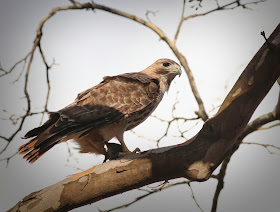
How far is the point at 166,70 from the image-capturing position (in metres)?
4.02

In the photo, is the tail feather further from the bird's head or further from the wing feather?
the bird's head

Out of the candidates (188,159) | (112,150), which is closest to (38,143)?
(112,150)

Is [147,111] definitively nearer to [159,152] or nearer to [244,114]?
[159,152]

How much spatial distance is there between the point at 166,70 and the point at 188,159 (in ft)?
6.37

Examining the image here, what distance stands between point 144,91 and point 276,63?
4.88 feet

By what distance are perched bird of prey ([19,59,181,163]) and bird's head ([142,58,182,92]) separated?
36 cm

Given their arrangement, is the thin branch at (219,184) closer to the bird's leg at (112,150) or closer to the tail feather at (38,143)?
the bird's leg at (112,150)

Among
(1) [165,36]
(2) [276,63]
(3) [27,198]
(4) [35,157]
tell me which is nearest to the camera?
(2) [276,63]

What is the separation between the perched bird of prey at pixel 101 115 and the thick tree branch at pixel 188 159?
48cm

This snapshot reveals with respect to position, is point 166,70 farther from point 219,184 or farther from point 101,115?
point 219,184

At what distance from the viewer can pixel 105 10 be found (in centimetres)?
450

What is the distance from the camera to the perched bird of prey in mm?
2840

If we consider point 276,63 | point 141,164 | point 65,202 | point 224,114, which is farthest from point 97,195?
point 276,63

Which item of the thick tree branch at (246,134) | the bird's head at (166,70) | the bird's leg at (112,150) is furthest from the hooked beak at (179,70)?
the bird's leg at (112,150)
